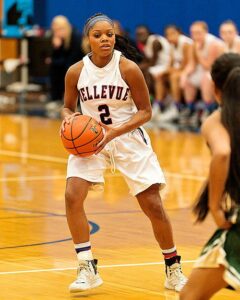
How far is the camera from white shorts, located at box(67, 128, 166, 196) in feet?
20.5

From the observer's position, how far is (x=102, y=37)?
6203 mm

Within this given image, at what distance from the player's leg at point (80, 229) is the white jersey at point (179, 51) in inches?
451

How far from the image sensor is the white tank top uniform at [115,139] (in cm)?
626

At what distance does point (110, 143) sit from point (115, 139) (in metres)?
0.04

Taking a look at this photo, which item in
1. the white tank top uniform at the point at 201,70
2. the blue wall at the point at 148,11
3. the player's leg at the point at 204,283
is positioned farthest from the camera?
the blue wall at the point at 148,11

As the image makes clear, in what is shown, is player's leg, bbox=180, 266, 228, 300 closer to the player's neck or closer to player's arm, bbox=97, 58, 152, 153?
player's arm, bbox=97, 58, 152, 153

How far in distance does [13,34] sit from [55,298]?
16307 millimetres

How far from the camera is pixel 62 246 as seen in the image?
767cm

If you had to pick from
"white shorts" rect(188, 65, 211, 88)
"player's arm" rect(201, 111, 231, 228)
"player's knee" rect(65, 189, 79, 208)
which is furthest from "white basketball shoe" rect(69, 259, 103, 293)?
"white shorts" rect(188, 65, 211, 88)

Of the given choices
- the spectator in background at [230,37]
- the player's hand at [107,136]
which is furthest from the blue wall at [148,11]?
the player's hand at [107,136]

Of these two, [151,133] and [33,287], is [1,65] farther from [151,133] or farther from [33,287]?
[33,287]

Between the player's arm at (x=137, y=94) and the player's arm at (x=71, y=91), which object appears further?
the player's arm at (x=71, y=91)

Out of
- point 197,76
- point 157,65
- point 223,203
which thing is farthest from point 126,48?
point 157,65

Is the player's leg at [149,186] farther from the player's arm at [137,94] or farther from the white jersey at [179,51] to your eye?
the white jersey at [179,51]
